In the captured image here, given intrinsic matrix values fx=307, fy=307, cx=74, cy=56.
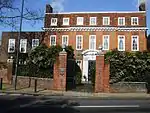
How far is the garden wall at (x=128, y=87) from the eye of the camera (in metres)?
26.0

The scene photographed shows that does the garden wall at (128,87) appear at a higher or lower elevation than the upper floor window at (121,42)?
lower

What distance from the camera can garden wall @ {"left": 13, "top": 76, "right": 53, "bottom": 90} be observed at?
88.7ft

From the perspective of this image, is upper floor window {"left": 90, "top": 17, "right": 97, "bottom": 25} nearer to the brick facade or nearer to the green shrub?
the green shrub

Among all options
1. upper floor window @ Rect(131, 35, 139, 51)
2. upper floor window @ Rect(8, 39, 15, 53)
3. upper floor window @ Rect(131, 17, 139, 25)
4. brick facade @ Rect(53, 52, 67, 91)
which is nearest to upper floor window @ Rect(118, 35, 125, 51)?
upper floor window @ Rect(131, 35, 139, 51)

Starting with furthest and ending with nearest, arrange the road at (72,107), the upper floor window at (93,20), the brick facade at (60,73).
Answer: the upper floor window at (93,20) → the brick facade at (60,73) → the road at (72,107)

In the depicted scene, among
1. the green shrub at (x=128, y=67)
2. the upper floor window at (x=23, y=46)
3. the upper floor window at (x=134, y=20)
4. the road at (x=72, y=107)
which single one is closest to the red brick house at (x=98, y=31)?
the upper floor window at (x=134, y=20)

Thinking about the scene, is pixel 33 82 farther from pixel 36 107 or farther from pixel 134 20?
pixel 134 20

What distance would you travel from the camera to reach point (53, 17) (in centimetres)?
4928

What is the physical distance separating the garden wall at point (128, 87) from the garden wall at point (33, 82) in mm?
5432

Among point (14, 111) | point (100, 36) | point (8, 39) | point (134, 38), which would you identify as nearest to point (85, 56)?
point (100, 36)

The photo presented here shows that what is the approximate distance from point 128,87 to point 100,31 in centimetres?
2187

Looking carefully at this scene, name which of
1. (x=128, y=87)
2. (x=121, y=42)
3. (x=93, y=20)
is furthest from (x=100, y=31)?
(x=128, y=87)

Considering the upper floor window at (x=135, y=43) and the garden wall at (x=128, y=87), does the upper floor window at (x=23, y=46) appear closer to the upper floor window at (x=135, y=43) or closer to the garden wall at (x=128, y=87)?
the upper floor window at (x=135, y=43)

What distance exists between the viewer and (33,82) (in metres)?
28.2
